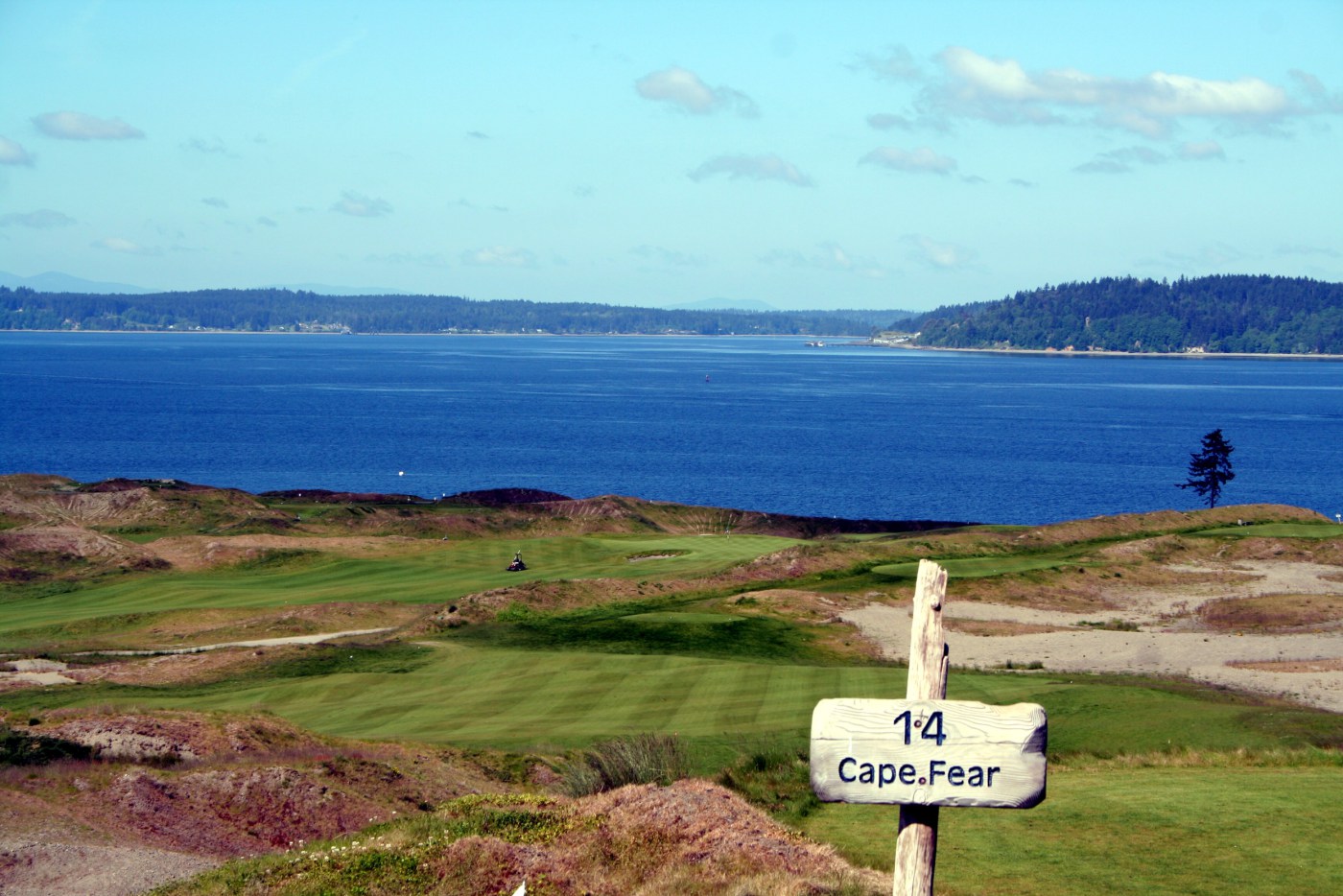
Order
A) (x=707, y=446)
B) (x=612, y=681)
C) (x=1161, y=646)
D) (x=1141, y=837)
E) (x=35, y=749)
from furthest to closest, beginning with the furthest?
1. (x=707, y=446)
2. (x=1161, y=646)
3. (x=612, y=681)
4. (x=35, y=749)
5. (x=1141, y=837)

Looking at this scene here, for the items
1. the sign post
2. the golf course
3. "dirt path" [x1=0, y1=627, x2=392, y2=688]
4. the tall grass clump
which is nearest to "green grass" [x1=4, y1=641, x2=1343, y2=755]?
the golf course

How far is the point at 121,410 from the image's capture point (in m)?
155

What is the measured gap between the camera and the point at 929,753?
766 centimetres

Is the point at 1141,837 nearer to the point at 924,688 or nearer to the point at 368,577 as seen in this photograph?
the point at 924,688

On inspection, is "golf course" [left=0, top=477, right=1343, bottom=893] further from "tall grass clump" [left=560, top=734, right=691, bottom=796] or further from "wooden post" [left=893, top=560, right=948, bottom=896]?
"wooden post" [left=893, top=560, right=948, bottom=896]

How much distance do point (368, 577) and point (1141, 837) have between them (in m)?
39.8

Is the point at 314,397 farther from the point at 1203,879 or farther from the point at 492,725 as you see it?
the point at 1203,879

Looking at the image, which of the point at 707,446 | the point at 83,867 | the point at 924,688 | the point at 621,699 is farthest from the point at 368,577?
the point at 707,446

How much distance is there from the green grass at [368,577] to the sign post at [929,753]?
3573 centimetres

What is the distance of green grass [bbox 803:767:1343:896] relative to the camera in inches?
486

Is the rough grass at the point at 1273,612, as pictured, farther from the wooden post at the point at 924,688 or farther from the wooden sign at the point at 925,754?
the wooden sign at the point at 925,754

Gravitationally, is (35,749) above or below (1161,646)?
above

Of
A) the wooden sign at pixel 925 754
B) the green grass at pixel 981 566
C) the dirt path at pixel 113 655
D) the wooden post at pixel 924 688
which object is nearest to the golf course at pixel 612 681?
the dirt path at pixel 113 655

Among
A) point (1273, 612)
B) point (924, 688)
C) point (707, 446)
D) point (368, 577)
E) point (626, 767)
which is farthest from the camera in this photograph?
point (707, 446)
